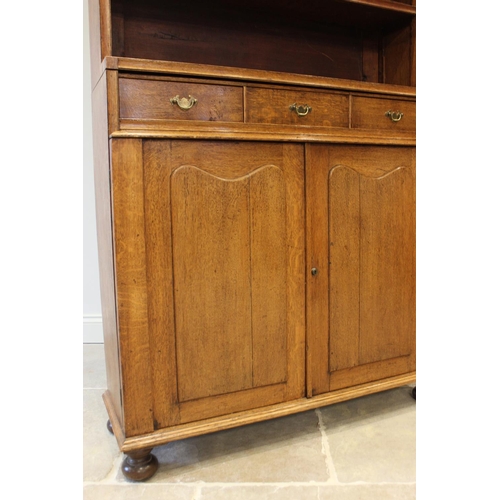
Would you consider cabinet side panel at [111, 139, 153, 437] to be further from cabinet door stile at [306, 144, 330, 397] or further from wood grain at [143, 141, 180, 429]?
cabinet door stile at [306, 144, 330, 397]

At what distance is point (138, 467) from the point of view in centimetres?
127

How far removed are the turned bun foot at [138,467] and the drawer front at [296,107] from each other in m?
1.02

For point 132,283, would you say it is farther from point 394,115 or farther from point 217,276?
point 394,115

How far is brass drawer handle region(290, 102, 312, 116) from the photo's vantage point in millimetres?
1354

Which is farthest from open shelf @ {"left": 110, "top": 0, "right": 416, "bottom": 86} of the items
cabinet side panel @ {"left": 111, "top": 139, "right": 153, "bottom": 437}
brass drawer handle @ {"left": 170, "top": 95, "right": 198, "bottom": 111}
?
cabinet side panel @ {"left": 111, "top": 139, "right": 153, "bottom": 437}

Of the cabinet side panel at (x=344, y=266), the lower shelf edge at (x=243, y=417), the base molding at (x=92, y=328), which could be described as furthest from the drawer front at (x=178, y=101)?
the base molding at (x=92, y=328)

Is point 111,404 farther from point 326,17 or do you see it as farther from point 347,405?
point 326,17

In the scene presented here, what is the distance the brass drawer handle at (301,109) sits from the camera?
4.44ft

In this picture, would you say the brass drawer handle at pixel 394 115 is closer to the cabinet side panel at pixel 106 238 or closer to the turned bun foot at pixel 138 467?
the cabinet side panel at pixel 106 238

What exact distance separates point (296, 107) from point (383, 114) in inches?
13.6

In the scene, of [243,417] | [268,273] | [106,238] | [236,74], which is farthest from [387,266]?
[106,238]

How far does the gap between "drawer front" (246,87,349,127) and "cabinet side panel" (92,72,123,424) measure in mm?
421
